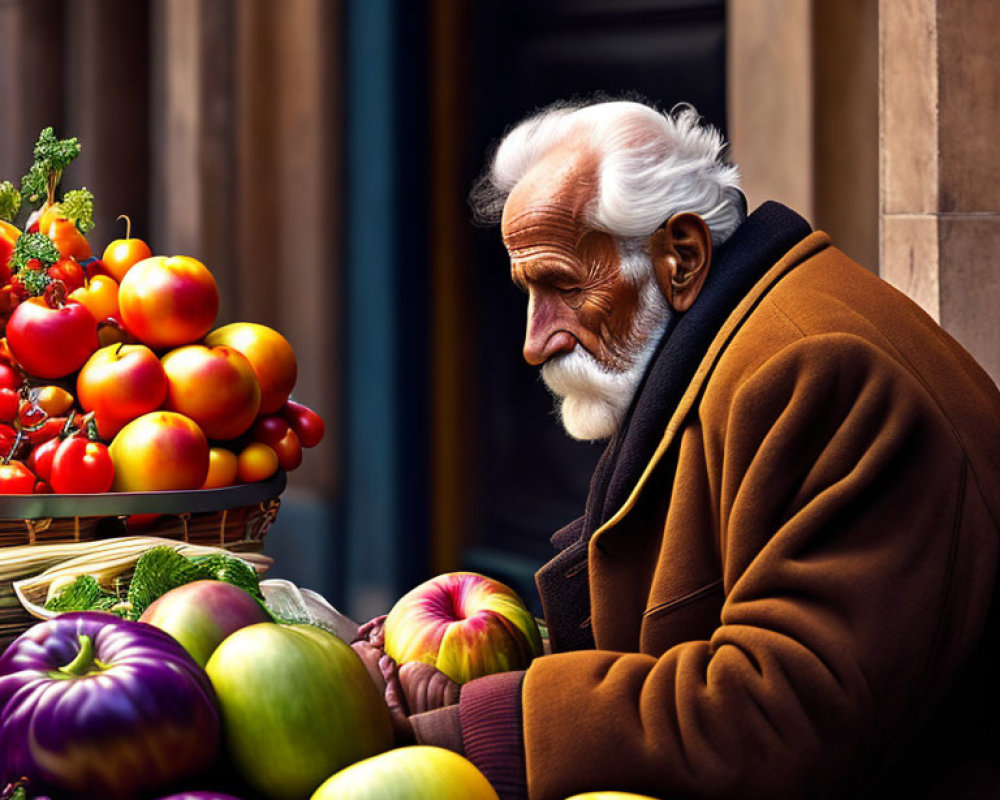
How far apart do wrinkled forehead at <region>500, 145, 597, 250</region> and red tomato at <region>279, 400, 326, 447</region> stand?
80 cm

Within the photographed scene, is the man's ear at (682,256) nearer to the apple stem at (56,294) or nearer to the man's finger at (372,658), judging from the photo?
the man's finger at (372,658)

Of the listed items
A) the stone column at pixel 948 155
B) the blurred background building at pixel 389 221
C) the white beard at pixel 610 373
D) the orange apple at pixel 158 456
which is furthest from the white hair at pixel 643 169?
the blurred background building at pixel 389 221

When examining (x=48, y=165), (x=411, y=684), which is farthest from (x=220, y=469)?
(x=411, y=684)

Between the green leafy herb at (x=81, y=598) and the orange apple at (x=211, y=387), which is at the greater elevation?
the orange apple at (x=211, y=387)

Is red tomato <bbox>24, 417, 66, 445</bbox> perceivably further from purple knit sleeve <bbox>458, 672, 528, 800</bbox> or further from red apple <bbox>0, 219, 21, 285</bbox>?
purple knit sleeve <bbox>458, 672, 528, 800</bbox>

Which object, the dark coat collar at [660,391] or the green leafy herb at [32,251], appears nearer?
the dark coat collar at [660,391]

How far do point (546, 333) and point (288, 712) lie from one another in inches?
32.8

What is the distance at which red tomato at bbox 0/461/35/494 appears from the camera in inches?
85.0

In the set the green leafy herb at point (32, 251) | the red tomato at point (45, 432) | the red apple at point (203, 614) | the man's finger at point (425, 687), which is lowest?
the man's finger at point (425, 687)

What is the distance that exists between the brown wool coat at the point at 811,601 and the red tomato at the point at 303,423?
3.71 feet

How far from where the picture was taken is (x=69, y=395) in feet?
7.68

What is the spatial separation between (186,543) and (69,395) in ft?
1.29

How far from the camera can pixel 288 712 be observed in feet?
4.22

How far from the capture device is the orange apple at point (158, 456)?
2.21m
